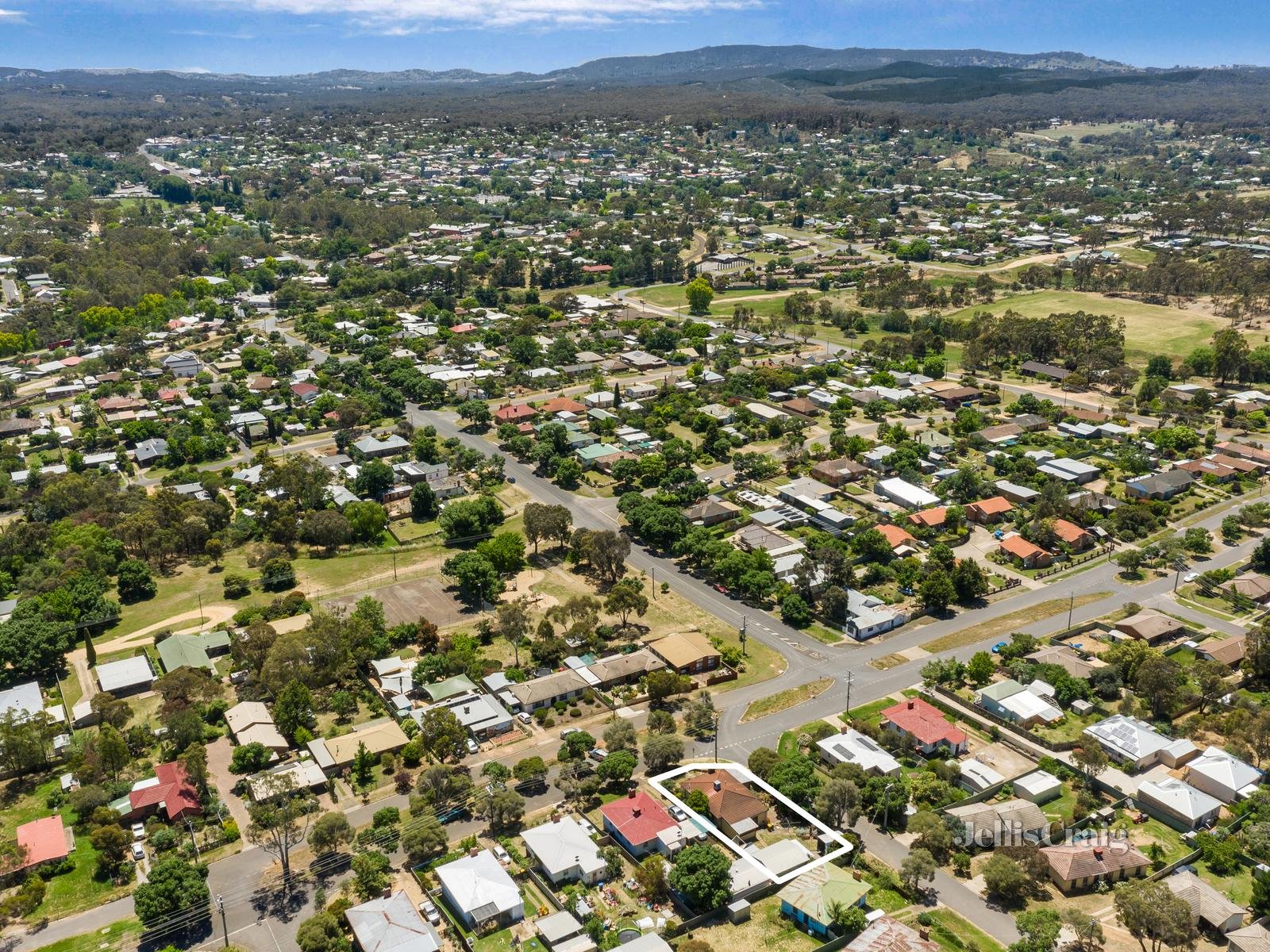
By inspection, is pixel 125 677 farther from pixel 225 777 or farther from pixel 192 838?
pixel 192 838

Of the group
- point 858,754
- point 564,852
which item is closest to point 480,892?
point 564,852

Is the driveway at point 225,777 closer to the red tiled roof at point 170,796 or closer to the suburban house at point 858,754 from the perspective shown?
the red tiled roof at point 170,796

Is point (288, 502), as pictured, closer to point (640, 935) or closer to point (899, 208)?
point (640, 935)

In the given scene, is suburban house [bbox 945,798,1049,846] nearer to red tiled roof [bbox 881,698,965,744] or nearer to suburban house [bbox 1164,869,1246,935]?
suburban house [bbox 1164,869,1246,935]

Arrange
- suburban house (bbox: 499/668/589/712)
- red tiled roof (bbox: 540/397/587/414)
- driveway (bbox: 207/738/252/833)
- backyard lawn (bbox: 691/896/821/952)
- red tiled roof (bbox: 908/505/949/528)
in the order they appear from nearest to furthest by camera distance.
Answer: backyard lawn (bbox: 691/896/821/952) → driveway (bbox: 207/738/252/833) → suburban house (bbox: 499/668/589/712) → red tiled roof (bbox: 908/505/949/528) → red tiled roof (bbox: 540/397/587/414)

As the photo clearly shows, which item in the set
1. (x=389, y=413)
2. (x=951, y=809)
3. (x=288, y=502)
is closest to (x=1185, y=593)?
(x=951, y=809)

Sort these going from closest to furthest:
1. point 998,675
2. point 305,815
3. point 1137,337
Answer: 1. point 305,815
2. point 998,675
3. point 1137,337

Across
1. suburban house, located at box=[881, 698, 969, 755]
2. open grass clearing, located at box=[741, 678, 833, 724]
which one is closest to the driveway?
open grass clearing, located at box=[741, 678, 833, 724]
